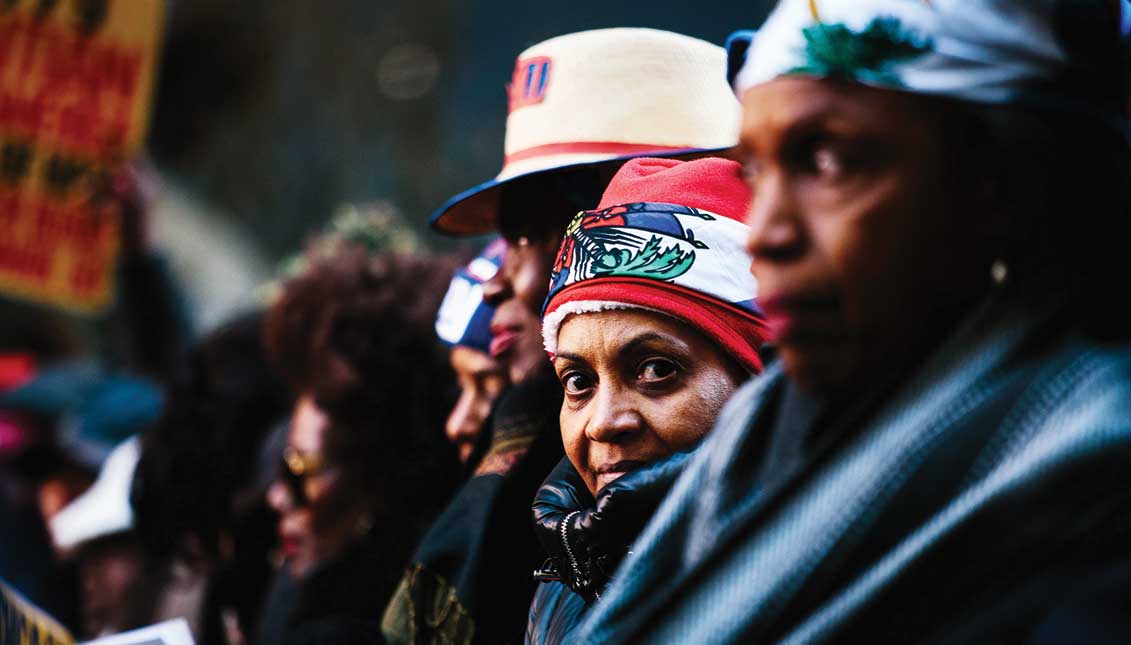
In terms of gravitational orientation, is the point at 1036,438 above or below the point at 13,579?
above

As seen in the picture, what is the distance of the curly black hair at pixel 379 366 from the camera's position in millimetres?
4098

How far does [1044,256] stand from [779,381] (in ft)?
1.11

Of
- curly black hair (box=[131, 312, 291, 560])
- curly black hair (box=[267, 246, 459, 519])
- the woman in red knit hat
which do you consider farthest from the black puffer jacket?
curly black hair (box=[131, 312, 291, 560])

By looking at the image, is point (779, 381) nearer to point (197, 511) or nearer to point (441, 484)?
point (441, 484)

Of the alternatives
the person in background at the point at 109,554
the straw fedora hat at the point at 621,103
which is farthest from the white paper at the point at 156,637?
the person in background at the point at 109,554

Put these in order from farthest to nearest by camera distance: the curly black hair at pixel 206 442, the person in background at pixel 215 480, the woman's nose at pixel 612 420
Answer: the curly black hair at pixel 206 442 < the person in background at pixel 215 480 < the woman's nose at pixel 612 420

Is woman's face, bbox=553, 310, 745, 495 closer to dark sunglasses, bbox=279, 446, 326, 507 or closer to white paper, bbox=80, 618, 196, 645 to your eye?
white paper, bbox=80, 618, 196, 645

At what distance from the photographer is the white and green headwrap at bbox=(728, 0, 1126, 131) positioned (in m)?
1.39

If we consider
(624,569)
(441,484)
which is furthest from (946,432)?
(441,484)

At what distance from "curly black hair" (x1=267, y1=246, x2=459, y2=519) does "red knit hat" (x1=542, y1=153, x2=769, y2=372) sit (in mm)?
1848

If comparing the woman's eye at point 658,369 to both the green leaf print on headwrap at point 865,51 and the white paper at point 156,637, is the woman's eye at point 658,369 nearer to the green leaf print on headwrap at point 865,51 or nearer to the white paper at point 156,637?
the green leaf print on headwrap at point 865,51

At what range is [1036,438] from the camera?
4.21 feet

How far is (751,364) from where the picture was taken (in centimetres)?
225

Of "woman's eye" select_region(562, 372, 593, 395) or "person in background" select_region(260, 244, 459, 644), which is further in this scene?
"person in background" select_region(260, 244, 459, 644)
